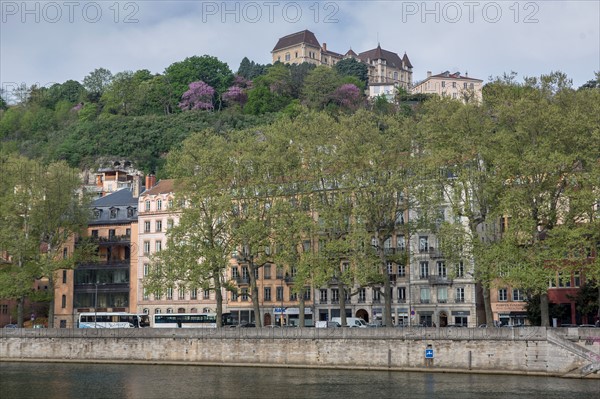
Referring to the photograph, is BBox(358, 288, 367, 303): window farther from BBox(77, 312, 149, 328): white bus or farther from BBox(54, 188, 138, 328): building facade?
BBox(54, 188, 138, 328): building facade

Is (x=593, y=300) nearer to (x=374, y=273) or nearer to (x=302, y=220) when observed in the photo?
(x=374, y=273)

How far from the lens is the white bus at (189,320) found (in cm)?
9450

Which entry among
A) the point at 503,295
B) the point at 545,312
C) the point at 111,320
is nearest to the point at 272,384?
the point at 545,312

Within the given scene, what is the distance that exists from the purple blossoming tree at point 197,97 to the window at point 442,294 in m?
107

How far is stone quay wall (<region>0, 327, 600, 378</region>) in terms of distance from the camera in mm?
62469

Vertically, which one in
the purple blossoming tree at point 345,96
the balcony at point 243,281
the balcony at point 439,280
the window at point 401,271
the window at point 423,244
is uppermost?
the purple blossoming tree at point 345,96

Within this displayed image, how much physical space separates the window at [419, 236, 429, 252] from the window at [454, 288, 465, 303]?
18.0ft

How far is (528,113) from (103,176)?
10436 cm

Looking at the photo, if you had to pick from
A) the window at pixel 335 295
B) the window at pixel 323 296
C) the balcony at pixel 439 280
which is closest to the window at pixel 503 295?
the balcony at pixel 439 280

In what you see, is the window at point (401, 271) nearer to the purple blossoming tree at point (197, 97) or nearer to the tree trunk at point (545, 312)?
the tree trunk at point (545, 312)

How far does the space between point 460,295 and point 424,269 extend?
471cm

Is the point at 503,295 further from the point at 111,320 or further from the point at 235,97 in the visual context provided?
the point at 235,97

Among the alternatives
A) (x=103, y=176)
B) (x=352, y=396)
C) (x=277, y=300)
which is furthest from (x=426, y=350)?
(x=103, y=176)

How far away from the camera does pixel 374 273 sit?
2862 inches
